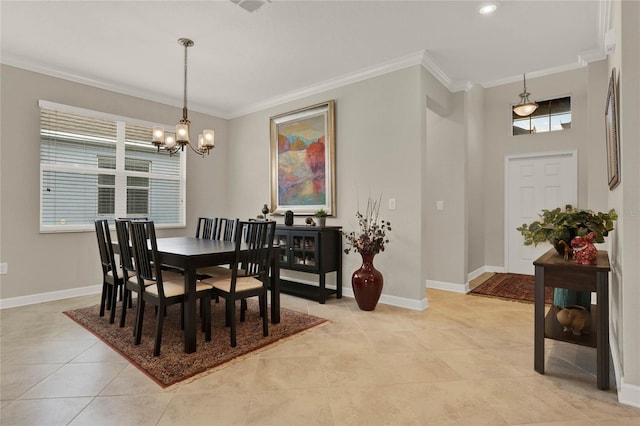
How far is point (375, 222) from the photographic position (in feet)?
13.0

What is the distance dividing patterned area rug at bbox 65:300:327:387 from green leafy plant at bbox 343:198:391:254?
34.5 inches

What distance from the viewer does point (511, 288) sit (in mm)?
4457

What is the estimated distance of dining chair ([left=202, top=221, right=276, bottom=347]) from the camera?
2.67 metres

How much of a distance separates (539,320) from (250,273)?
210cm

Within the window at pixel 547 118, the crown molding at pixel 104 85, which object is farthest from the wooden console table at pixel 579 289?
the crown molding at pixel 104 85

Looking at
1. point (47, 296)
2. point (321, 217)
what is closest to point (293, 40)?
point (321, 217)

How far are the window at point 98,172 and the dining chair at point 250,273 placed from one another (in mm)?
2523

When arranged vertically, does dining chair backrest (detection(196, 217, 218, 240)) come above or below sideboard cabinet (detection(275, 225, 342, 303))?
above

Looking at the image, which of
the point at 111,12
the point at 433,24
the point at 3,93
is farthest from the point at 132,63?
the point at 433,24

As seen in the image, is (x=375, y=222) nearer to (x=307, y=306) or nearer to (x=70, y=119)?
(x=307, y=306)

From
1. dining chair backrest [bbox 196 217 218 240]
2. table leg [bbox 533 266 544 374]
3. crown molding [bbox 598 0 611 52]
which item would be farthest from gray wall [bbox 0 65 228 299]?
crown molding [bbox 598 0 611 52]

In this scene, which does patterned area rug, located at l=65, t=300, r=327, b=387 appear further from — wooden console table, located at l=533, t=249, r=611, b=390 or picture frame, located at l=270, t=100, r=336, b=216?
wooden console table, located at l=533, t=249, r=611, b=390

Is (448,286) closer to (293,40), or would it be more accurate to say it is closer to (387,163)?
(387,163)

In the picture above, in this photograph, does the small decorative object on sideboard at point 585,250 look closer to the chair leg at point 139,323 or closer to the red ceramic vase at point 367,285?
the red ceramic vase at point 367,285
